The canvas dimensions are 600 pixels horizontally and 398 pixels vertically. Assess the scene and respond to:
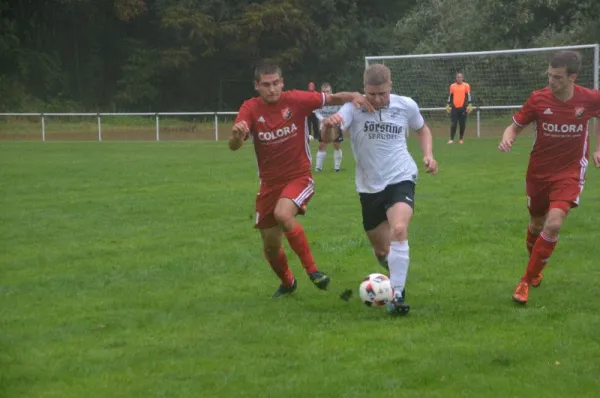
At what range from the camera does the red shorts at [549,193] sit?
726cm

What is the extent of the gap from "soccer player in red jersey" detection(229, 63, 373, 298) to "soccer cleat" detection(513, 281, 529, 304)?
57.0 inches

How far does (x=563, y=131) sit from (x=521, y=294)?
140cm

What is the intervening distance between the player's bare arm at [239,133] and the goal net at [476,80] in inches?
794

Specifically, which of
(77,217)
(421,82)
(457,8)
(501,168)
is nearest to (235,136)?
(77,217)

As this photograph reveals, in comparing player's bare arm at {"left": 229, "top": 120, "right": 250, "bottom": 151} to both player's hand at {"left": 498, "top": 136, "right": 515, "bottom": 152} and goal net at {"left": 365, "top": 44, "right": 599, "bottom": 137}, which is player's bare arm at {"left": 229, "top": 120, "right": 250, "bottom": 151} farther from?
goal net at {"left": 365, "top": 44, "right": 599, "bottom": 137}

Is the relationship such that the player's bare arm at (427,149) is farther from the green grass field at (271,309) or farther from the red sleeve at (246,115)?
the red sleeve at (246,115)

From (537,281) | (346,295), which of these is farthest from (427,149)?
(537,281)

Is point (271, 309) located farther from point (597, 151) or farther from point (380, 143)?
point (597, 151)

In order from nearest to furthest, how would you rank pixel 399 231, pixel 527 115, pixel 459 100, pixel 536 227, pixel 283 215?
pixel 399 231 < pixel 283 215 < pixel 527 115 < pixel 536 227 < pixel 459 100

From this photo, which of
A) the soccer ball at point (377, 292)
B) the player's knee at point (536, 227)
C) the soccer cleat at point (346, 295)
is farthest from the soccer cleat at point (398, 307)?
the player's knee at point (536, 227)

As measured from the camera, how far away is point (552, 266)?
27.6 feet

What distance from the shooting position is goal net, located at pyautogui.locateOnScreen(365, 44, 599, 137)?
27.1 metres

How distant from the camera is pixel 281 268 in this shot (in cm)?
745

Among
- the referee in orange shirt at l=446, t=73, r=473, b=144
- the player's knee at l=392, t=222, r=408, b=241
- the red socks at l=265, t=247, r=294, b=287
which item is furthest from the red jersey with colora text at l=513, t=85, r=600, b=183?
the referee in orange shirt at l=446, t=73, r=473, b=144
